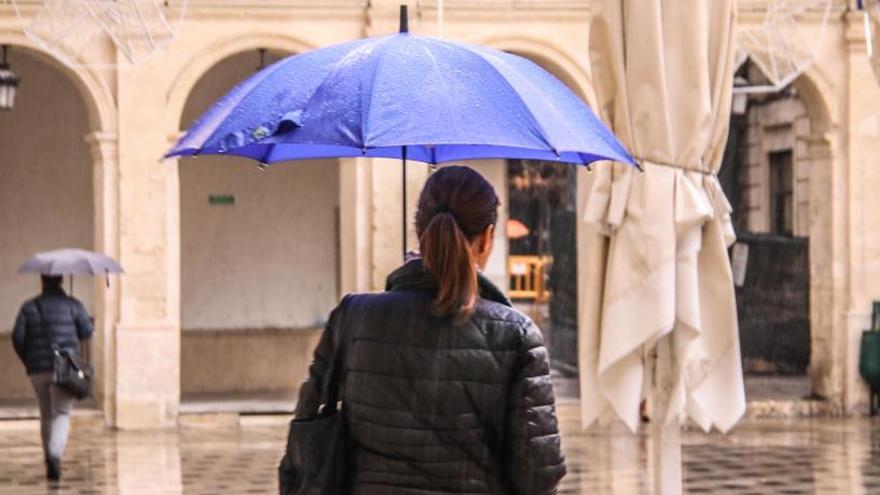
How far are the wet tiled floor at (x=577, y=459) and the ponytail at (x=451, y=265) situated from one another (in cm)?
1007

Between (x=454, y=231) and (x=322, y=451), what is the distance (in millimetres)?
669

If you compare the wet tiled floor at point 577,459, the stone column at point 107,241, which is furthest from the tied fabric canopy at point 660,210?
the stone column at point 107,241

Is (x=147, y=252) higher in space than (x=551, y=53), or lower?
lower

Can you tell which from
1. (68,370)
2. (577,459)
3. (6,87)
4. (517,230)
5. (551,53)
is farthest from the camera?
(517,230)

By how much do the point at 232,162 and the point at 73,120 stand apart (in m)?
2.04

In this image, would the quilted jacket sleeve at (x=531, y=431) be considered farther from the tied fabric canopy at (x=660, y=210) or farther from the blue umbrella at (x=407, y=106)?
the tied fabric canopy at (x=660, y=210)

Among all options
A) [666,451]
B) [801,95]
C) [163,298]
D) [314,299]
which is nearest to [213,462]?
[163,298]

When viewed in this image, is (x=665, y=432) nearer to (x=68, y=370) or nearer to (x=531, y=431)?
(x=531, y=431)

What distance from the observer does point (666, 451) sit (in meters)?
7.58

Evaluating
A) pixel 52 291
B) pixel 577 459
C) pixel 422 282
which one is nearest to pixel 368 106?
pixel 422 282

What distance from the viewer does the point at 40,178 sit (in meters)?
22.9

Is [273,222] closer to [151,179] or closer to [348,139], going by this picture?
[151,179]

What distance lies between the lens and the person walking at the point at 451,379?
15.6 feet

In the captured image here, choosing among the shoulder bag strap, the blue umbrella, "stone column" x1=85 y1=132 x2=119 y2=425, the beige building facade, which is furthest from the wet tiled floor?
the shoulder bag strap
